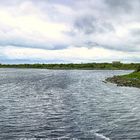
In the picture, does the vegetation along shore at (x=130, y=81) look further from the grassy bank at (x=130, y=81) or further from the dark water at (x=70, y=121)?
the dark water at (x=70, y=121)

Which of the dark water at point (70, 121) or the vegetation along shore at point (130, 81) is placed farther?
the vegetation along shore at point (130, 81)

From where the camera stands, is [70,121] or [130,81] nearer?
[70,121]

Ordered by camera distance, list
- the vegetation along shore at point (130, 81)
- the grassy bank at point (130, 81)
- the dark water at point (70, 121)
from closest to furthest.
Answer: the dark water at point (70, 121) < the grassy bank at point (130, 81) < the vegetation along shore at point (130, 81)

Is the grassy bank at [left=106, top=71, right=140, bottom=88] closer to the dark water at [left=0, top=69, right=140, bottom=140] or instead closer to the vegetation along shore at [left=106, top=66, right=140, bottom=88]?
the vegetation along shore at [left=106, top=66, right=140, bottom=88]

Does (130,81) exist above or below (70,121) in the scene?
above

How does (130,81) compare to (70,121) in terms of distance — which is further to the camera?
(130,81)

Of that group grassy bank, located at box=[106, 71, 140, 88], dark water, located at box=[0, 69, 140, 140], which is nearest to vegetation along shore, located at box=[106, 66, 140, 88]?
grassy bank, located at box=[106, 71, 140, 88]

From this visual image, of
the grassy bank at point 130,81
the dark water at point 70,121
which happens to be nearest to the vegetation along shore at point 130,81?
the grassy bank at point 130,81

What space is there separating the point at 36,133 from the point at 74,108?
17939mm

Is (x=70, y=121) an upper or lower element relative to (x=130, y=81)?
lower

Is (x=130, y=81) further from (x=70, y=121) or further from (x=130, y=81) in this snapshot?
(x=70, y=121)

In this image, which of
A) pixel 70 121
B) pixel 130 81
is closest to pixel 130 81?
pixel 130 81

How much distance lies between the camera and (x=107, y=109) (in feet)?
163

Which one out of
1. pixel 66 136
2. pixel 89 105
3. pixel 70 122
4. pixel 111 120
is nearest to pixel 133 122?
pixel 111 120
